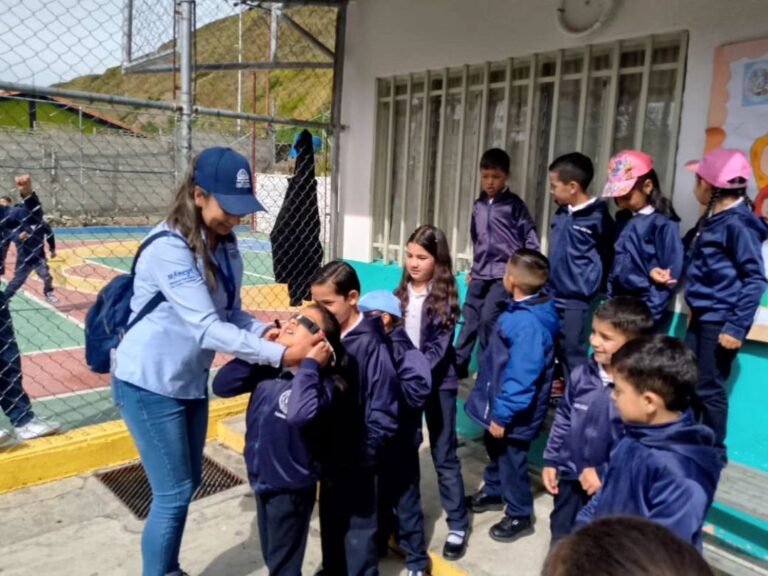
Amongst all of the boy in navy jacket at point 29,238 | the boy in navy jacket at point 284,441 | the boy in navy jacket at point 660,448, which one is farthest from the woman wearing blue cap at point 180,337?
the boy in navy jacket at point 29,238

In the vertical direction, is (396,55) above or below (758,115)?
above

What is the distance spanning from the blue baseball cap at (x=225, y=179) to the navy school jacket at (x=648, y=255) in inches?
79.1

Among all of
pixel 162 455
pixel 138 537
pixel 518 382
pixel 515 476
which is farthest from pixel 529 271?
pixel 138 537

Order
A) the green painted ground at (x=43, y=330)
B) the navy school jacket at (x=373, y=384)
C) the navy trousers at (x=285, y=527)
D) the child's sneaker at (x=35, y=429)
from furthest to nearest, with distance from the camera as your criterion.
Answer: the green painted ground at (x=43, y=330) → the child's sneaker at (x=35, y=429) → the navy school jacket at (x=373, y=384) → the navy trousers at (x=285, y=527)

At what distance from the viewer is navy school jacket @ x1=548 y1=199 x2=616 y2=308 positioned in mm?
3422

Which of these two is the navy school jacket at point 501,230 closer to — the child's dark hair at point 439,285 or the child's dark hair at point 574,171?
the child's dark hair at point 574,171

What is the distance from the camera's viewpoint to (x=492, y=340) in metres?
3.13

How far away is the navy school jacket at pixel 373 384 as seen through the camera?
2338 mm

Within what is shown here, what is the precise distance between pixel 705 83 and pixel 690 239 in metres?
0.84

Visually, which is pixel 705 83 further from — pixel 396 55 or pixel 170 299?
pixel 170 299

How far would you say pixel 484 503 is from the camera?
11.0 ft

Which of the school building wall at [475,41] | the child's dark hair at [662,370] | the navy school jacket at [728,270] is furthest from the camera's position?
the school building wall at [475,41]

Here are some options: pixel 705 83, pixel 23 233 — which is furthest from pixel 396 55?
pixel 23 233

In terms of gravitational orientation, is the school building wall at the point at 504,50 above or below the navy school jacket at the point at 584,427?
above
